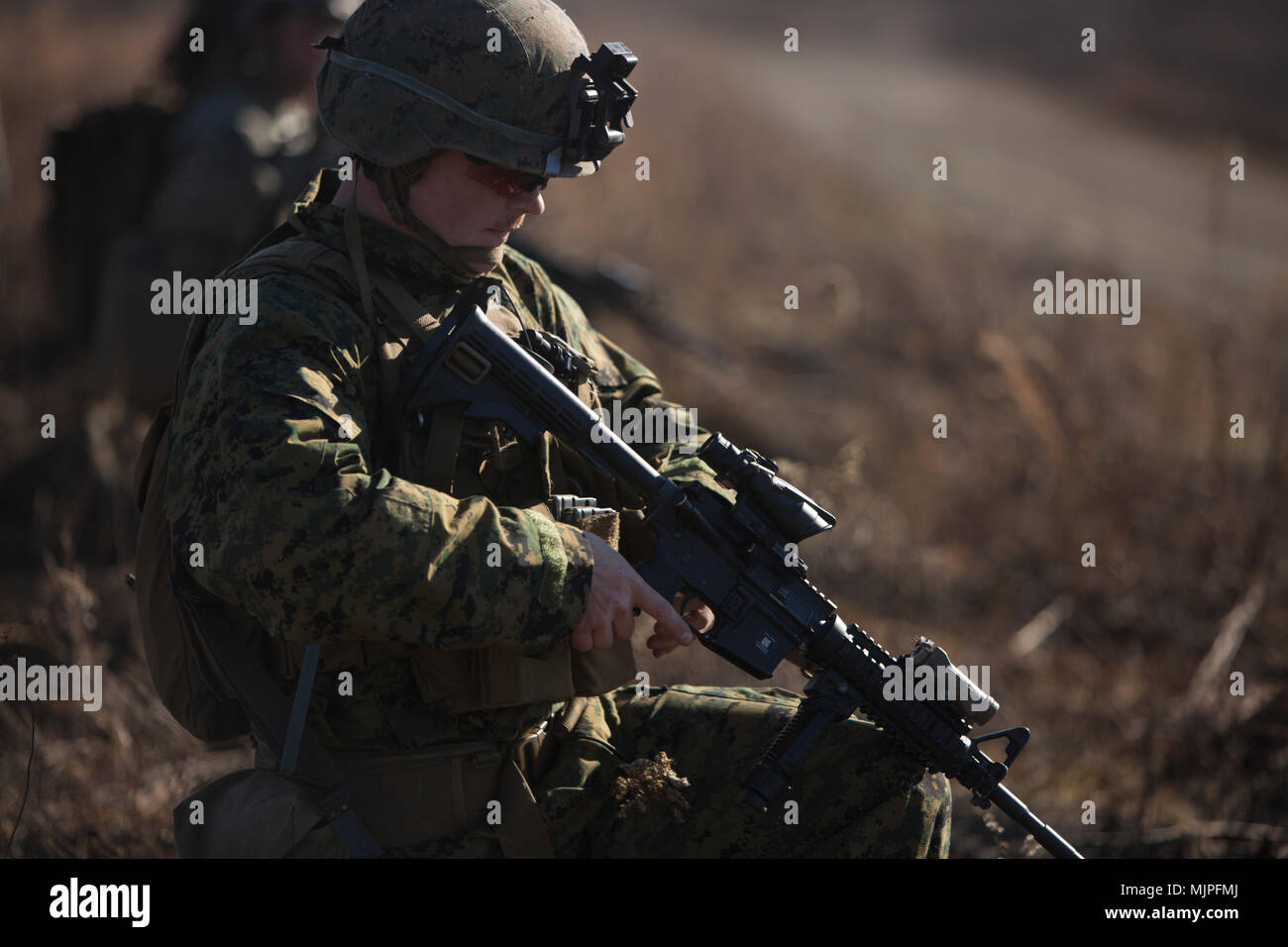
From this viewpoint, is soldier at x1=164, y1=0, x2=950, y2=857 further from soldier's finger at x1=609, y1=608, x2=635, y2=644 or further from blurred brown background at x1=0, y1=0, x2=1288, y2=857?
blurred brown background at x1=0, y1=0, x2=1288, y2=857

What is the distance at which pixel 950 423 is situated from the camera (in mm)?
7418

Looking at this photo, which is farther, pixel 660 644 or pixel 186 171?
pixel 186 171

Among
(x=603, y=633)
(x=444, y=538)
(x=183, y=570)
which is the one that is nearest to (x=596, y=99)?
(x=444, y=538)

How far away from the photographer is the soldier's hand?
7.68ft

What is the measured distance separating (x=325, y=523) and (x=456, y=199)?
804 millimetres

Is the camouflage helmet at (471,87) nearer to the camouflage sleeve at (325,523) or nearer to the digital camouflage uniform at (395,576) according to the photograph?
the digital camouflage uniform at (395,576)

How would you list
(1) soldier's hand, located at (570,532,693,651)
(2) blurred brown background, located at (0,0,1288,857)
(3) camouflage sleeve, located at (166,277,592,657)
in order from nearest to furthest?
(3) camouflage sleeve, located at (166,277,592,657) < (1) soldier's hand, located at (570,532,693,651) < (2) blurred brown background, located at (0,0,1288,857)

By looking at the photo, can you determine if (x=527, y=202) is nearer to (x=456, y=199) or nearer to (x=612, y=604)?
(x=456, y=199)

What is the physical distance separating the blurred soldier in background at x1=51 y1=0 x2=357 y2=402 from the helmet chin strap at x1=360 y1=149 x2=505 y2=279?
3189mm

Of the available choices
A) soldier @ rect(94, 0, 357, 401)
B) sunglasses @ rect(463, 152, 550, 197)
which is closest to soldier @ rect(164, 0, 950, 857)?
sunglasses @ rect(463, 152, 550, 197)

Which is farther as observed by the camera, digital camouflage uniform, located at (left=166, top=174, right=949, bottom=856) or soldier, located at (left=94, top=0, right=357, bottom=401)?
soldier, located at (left=94, top=0, right=357, bottom=401)

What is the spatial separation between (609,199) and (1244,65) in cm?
1300
